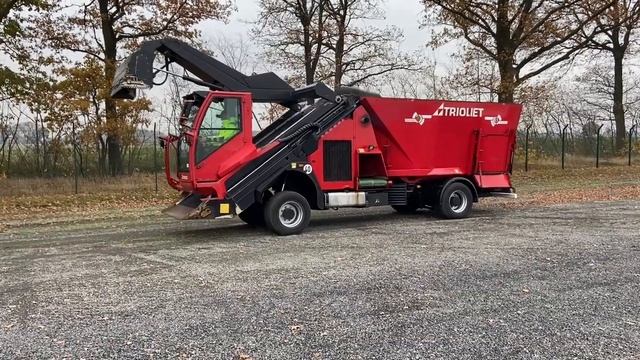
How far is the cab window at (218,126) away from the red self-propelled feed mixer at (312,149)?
0.7 inches

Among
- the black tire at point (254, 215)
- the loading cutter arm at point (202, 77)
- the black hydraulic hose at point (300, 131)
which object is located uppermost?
the loading cutter arm at point (202, 77)

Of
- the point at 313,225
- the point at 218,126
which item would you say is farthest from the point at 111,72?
the point at 218,126

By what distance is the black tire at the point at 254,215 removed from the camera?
35.8 feet

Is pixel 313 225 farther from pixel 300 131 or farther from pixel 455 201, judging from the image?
pixel 455 201

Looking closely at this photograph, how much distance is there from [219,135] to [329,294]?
178 inches

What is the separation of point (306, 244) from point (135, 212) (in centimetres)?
655

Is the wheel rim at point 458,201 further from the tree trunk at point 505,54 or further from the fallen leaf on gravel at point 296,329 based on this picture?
the tree trunk at point 505,54

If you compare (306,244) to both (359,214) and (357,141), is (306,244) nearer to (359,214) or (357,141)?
(357,141)

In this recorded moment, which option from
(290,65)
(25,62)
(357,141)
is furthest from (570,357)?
(290,65)

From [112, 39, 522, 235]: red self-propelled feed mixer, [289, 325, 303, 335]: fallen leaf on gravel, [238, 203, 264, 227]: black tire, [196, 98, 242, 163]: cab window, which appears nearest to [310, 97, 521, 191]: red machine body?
[112, 39, 522, 235]: red self-propelled feed mixer

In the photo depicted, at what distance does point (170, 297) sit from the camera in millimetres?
5945

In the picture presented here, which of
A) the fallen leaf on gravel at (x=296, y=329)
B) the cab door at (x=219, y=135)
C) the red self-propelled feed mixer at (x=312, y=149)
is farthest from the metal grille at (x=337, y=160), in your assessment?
the fallen leaf on gravel at (x=296, y=329)

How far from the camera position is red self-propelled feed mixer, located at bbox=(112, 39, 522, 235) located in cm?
965

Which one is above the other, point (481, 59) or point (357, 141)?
point (481, 59)
